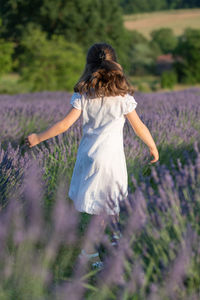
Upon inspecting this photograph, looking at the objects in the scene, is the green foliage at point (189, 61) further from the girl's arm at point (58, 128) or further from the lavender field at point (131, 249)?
the lavender field at point (131, 249)

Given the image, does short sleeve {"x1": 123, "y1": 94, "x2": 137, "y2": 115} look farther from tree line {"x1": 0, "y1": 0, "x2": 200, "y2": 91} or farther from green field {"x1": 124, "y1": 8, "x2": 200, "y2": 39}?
green field {"x1": 124, "y1": 8, "x2": 200, "y2": 39}

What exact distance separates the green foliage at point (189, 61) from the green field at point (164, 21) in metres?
17.9

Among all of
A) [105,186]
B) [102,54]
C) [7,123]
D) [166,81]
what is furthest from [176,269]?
[166,81]

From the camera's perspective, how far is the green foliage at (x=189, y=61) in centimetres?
3822

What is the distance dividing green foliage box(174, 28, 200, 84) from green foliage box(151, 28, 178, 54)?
39.8ft

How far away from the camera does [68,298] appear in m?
1.15

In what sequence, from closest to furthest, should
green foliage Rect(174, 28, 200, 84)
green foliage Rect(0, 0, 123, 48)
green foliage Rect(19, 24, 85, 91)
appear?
green foliage Rect(19, 24, 85, 91) → green foliage Rect(0, 0, 123, 48) → green foliage Rect(174, 28, 200, 84)

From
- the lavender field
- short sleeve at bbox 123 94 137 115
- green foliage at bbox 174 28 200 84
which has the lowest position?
the lavender field

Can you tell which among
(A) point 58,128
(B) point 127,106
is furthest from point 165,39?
(A) point 58,128

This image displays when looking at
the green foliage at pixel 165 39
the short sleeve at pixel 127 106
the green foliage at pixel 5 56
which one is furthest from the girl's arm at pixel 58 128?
the green foliage at pixel 165 39

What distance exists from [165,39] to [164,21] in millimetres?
11352

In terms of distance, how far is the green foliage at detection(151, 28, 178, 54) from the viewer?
5250cm

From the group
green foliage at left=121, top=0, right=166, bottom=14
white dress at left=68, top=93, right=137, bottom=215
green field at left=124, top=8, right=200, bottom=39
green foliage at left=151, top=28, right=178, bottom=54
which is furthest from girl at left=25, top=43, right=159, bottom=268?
green foliage at left=121, top=0, right=166, bottom=14

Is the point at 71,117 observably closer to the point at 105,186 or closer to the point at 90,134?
the point at 90,134
